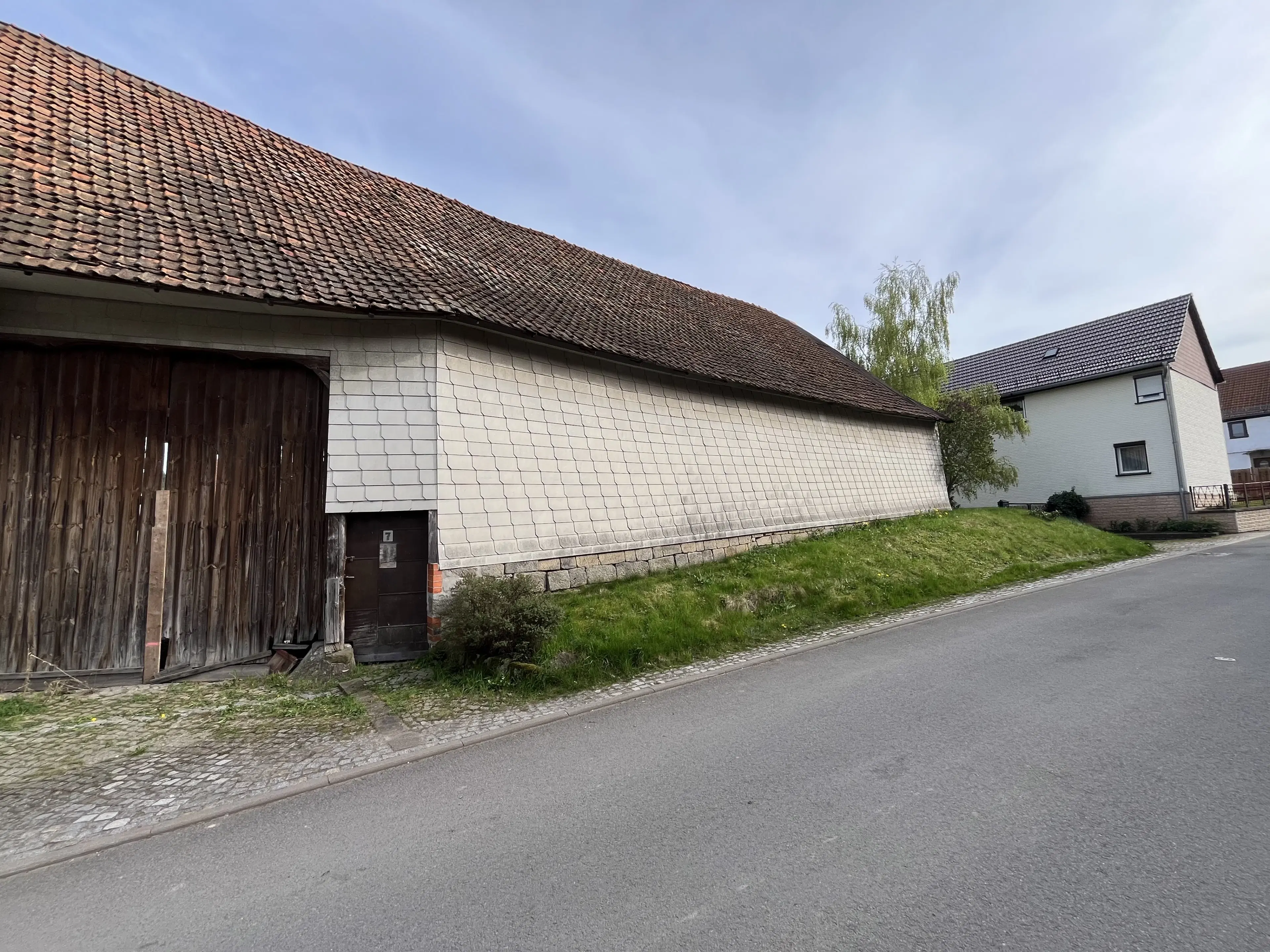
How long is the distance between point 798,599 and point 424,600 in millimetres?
5394

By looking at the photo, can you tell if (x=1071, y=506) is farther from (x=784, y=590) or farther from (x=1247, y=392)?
(x=1247, y=392)

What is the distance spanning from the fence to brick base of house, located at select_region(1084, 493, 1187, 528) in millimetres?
534

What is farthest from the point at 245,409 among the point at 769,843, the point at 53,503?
the point at 769,843

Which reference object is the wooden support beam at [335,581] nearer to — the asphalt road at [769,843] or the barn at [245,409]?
the barn at [245,409]

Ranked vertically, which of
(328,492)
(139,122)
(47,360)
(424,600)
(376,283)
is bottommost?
(424,600)

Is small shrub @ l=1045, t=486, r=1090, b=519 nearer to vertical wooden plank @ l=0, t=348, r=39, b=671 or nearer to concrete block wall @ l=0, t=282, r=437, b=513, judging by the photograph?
concrete block wall @ l=0, t=282, r=437, b=513

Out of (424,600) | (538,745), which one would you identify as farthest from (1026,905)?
(424,600)

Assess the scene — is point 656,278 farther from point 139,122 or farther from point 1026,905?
point 1026,905

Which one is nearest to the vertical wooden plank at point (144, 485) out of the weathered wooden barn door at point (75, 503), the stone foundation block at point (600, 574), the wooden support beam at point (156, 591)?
→ the weathered wooden barn door at point (75, 503)

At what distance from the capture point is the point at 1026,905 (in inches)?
95.3

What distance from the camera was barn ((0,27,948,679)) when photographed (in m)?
6.52

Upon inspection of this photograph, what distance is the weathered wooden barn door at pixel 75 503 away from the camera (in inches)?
256

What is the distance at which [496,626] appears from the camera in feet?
20.5

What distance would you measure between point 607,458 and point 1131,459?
2298cm
